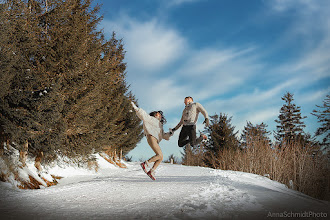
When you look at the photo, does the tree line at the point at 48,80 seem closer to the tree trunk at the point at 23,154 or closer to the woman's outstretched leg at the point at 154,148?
the tree trunk at the point at 23,154

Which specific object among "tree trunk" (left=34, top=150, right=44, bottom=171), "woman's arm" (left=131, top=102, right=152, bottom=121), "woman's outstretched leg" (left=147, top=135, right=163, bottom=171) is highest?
"woman's arm" (left=131, top=102, right=152, bottom=121)

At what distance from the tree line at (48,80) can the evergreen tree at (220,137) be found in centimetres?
1530

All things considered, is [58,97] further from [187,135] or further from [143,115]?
[187,135]

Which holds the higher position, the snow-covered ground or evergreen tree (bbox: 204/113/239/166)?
evergreen tree (bbox: 204/113/239/166)

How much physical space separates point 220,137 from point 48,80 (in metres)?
19.2

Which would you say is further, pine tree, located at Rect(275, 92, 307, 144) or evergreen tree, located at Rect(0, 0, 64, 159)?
pine tree, located at Rect(275, 92, 307, 144)

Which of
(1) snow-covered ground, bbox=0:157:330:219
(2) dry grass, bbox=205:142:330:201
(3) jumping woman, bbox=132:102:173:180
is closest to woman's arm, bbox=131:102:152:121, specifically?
(3) jumping woman, bbox=132:102:173:180

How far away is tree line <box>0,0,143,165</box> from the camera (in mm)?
9000

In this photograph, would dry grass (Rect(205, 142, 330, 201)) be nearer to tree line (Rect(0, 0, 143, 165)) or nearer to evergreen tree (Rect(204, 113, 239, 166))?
tree line (Rect(0, 0, 143, 165))

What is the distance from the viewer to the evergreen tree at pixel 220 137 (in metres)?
25.2

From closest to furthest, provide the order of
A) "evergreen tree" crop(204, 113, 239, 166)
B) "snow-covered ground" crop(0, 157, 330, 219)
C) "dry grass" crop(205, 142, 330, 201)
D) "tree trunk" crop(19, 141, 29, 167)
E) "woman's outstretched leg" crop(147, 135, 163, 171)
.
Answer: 1. "snow-covered ground" crop(0, 157, 330, 219)
2. "woman's outstretched leg" crop(147, 135, 163, 171)
3. "tree trunk" crop(19, 141, 29, 167)
4. "dry grass" crop(205, 142, 330, 201)
5. "evergreen tree" crop(204, 113, 239, 166)

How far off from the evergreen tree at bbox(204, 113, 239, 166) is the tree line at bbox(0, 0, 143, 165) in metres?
15.3

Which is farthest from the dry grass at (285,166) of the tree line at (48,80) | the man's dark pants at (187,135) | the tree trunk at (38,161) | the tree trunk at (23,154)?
the tree trunk at (23,154)

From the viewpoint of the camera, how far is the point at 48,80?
9.82m
